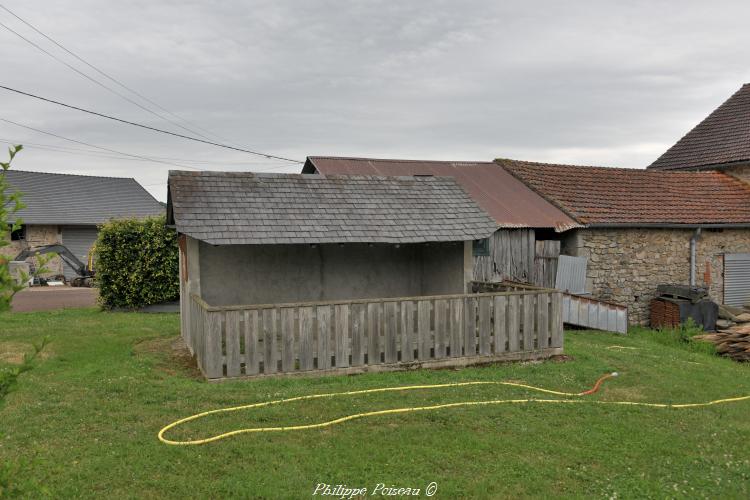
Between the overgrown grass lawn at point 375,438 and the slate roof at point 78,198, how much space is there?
28777 mm

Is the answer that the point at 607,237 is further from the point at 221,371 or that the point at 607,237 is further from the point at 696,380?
the point at 221,371

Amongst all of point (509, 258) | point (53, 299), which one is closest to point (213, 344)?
point (509, 258)

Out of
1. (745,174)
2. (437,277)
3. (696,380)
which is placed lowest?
(696,380)

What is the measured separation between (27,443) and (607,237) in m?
16.3

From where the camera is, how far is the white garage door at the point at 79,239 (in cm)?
3734

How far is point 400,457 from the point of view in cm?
639

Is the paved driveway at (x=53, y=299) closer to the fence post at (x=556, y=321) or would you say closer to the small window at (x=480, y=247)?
the small window at (x=480, y=247)

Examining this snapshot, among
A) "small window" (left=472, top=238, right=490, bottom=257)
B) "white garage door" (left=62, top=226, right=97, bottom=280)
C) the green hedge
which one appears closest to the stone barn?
"small window" (left=472, top=238, right=490, bottom=257)

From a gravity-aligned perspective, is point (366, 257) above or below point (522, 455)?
above

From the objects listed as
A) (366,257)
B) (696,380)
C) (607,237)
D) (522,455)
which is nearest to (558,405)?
(522,455)

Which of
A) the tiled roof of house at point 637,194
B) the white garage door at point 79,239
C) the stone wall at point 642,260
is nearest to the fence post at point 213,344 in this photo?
the stone wall at point 642,260

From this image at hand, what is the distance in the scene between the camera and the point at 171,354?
11844mm

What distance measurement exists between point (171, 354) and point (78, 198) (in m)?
32.6

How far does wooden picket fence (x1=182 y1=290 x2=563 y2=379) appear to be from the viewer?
956cm
